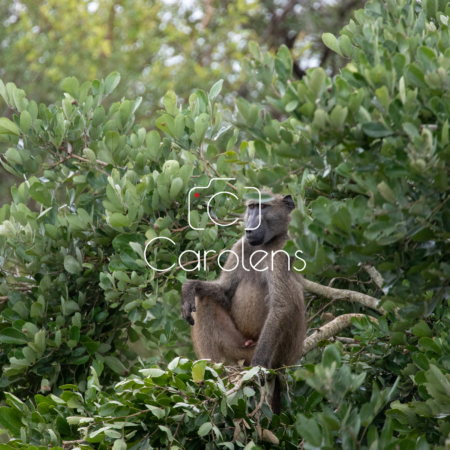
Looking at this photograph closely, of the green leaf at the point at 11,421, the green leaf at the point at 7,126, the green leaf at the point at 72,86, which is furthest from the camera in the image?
the green leaf at the point at 72,86

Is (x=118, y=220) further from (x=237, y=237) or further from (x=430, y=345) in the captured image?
(x=430, y=345)

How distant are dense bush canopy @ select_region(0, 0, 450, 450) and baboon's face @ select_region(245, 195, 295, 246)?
0.90 ft

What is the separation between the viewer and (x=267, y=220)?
18.1 ft

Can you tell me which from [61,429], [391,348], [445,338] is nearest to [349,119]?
[445,338]

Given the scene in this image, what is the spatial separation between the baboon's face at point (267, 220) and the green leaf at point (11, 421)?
2365 mm

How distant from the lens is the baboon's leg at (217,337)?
5.28 m

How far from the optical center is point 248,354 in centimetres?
539

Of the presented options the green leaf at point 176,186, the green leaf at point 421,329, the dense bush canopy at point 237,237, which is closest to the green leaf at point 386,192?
the dense bush canopy at point 237,237

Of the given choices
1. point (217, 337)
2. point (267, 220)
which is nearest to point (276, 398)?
point (217, 337)

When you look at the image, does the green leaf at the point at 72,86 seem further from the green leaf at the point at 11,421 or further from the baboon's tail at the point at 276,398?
the baboon's tail at the point at 276,398

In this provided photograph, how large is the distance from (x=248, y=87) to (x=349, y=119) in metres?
12.8

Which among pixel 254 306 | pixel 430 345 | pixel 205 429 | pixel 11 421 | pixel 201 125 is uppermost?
pixel 201 125

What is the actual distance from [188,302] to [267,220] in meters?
1.12

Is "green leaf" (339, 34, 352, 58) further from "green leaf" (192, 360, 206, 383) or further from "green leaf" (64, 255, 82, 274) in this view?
"green leaf" (64, 255, 82, 274)
